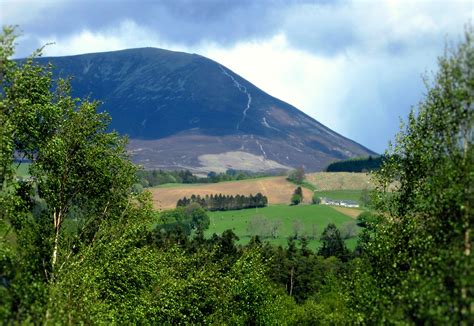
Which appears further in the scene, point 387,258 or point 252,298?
point 252,298

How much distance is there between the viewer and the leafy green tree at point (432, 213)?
98.9 feet

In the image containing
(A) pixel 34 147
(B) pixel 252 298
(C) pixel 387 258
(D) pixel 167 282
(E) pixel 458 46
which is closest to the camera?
(E) pixel 458 46

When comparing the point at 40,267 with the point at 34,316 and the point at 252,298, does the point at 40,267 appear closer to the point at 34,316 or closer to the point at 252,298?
the point at 34,316

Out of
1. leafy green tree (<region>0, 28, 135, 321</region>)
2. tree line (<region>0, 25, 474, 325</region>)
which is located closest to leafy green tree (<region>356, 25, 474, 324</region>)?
tree line (<region>0, 25, 474, 325</region>)

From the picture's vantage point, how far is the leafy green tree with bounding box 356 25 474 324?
30.1 meters

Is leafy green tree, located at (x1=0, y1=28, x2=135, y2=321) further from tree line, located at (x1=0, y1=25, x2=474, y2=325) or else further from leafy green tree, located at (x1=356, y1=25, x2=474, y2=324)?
leafy green tree, located at (x1=356, y1=25, x2=474, y2=324)

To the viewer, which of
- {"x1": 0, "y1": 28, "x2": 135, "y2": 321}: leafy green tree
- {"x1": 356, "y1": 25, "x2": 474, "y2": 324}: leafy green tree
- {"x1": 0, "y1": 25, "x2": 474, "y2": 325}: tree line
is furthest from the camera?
{"x1": 0, "y1": 28, "x2": 135, "y2": 321}: leafy green tree

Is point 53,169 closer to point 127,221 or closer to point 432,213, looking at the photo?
point 127,221

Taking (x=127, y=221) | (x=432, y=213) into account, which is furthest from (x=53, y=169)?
(x=432, y=213)

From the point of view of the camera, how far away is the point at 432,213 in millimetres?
35875

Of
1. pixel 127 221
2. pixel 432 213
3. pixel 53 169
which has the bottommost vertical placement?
pixel 127 221

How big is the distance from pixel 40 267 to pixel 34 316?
12640mm

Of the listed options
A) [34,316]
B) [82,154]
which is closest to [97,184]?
[82,154]

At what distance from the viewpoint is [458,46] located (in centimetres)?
3531
